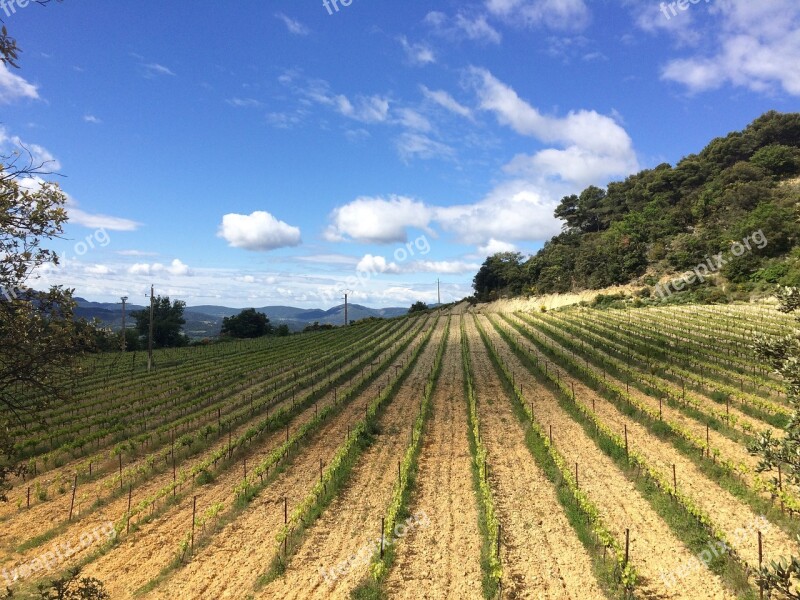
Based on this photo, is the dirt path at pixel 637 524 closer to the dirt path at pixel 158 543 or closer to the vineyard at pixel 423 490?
the vineyard at pixel 423 490

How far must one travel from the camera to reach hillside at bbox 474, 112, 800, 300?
6238 cm

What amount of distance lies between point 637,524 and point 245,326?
101 metres

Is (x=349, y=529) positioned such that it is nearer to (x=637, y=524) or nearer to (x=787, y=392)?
(x=637, y=524)

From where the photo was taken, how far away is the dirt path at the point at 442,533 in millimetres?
11016

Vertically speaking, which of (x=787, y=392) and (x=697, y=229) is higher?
(x=697, y=229)

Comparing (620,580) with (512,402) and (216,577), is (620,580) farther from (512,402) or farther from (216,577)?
(512,402)

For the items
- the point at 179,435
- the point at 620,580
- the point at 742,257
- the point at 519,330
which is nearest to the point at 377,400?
the point at 179,435

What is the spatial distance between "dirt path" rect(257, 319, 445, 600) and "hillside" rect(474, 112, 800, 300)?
181 ft

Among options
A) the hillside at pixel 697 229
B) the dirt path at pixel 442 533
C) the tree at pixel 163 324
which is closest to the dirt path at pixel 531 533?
the dirt path at pixel 442 533

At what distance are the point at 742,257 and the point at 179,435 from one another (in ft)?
239

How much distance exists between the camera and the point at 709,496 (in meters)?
14.3

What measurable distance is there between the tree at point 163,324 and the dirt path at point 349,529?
8921cm

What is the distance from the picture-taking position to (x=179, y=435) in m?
24.2

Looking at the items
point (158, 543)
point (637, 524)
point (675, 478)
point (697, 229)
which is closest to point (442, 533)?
point (637, 524)
